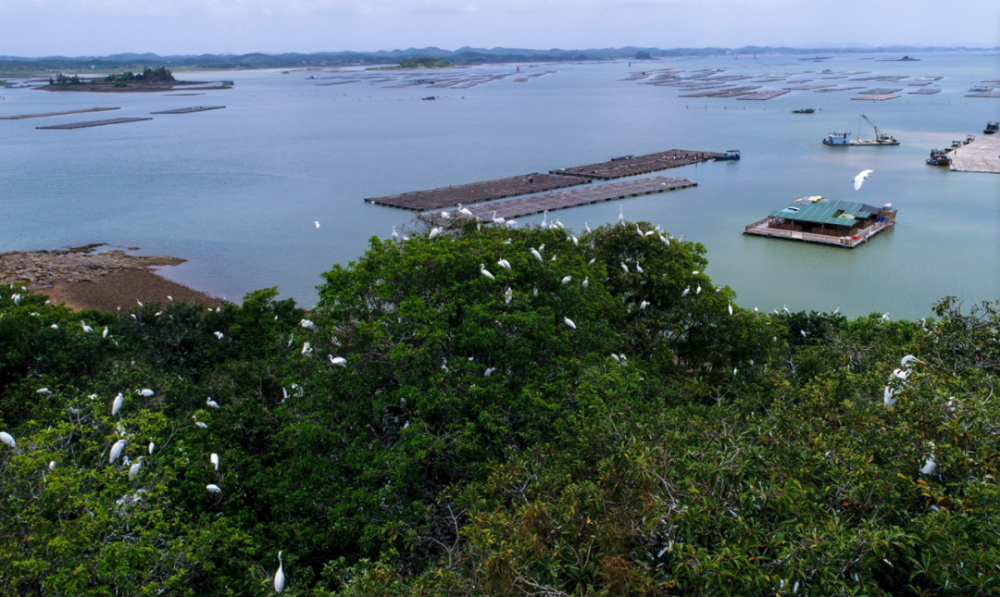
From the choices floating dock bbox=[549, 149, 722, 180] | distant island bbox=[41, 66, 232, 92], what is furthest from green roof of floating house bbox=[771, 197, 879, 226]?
distant island bbox=[41, 66, 232, 92]

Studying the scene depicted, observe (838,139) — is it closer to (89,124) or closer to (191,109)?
(89,124)

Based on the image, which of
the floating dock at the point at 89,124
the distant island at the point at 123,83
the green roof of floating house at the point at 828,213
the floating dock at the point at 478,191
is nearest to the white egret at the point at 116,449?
the floating dock at the point at 478,191

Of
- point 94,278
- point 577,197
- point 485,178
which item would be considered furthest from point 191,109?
point 577,197

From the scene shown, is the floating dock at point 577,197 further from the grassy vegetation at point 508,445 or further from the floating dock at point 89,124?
the floating dock at point 89,124

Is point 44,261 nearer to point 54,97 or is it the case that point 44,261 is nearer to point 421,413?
point 421,413

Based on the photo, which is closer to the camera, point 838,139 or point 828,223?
point 828,223
